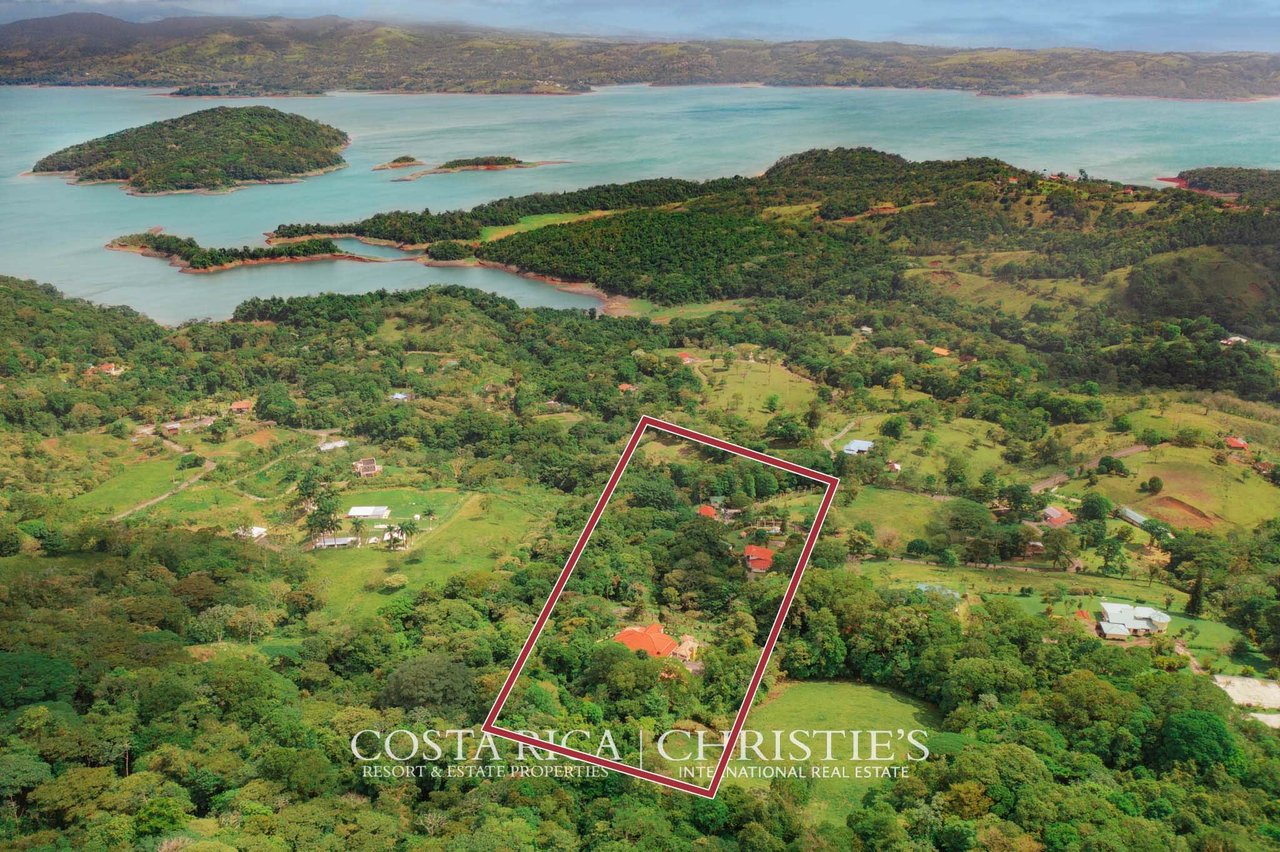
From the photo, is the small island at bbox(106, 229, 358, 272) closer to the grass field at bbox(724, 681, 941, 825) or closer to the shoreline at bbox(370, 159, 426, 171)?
the shoreline at bbox(370, 159, 426, 171)

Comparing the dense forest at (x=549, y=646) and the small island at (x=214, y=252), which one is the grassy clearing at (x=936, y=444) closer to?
the dense forest at (x=549, y=646)

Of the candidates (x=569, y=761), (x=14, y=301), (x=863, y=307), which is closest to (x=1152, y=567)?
(x=569, y=761)

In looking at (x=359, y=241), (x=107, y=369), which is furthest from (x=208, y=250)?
(x=107, y=369)

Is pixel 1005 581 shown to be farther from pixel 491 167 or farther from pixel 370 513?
pixel 491 167

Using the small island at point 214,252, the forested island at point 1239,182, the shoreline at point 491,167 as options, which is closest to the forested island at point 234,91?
the shoreline at point 491,167

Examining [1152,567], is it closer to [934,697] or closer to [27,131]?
[934,697]

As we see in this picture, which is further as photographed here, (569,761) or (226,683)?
(226,683)
